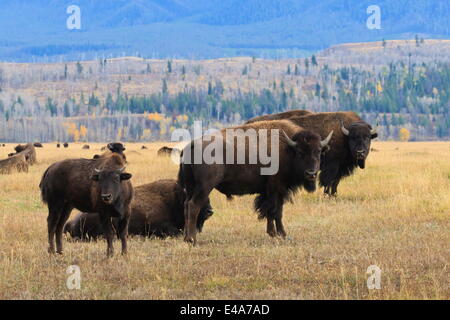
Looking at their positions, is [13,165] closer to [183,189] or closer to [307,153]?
[183,189]

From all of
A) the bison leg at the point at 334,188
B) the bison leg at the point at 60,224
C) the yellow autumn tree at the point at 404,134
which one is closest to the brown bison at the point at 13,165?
the bison leg at the point at 334,188

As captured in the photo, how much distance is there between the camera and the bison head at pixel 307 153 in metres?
11.9

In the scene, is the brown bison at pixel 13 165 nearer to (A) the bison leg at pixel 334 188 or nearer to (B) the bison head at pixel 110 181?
(A) the bison leg at pixel 334 188

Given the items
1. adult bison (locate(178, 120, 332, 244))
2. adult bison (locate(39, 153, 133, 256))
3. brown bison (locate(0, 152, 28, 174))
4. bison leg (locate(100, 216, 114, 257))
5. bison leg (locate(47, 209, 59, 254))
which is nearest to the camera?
adult bison (locate(39, 153, 133, 256))

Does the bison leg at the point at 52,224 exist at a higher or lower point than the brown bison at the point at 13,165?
higher

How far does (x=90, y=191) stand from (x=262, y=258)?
104 inches

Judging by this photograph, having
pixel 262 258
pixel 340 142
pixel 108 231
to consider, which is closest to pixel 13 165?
pixel 340 142

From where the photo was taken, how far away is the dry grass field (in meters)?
8.07

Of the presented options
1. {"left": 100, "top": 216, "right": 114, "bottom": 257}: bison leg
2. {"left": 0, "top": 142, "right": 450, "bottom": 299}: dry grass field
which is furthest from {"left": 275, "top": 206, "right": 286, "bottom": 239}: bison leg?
{"left": 100, "top": 216, "right": 114, "bottom": 257}: bison leg

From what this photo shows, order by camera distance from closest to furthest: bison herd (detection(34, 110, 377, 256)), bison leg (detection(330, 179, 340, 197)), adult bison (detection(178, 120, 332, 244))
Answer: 1. bison herd (detection(34, 110, 377, 256))
2. adult bison (detection(178, 120, 332, 244))
3. bison leg (detection(330, 179, 340, 197))

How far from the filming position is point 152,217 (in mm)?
12523

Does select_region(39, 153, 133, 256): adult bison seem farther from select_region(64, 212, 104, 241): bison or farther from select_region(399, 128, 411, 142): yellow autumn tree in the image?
select_region(399, 128, 411, 142): yellow autumn tree

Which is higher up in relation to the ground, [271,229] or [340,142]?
[340,142]
